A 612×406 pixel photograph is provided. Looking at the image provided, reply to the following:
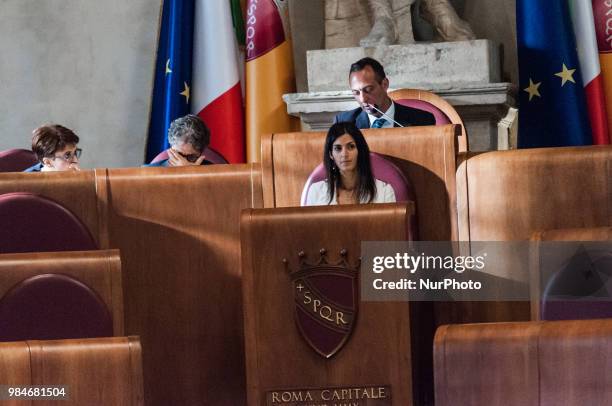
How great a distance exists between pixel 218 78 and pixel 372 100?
199 centimetres

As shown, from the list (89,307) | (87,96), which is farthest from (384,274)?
(87,96)

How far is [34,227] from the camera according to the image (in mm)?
4547

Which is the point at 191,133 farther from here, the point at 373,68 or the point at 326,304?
the point at 326,304

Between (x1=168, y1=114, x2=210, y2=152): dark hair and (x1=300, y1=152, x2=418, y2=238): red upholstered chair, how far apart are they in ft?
2.42

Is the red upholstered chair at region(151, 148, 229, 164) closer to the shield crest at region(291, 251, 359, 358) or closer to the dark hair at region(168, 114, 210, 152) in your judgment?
the dark hair at region(168, 114, 210, 152)

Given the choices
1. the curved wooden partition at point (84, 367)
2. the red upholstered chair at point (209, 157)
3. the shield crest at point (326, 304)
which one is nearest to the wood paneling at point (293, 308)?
the shield crest at point (326, 304)

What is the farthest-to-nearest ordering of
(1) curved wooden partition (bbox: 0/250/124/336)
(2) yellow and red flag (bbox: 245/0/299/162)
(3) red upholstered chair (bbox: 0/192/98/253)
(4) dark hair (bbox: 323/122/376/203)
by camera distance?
1. (2) yellow and red flag (bbox: 245/0/299/162)
2. (3) red upholstered chair (bbox: 0/192/98/253)
3. (4) dark hair (bbox: 323/122/376/203)
4. (1) curved wooden partition (bbox: 0/250/124/336)

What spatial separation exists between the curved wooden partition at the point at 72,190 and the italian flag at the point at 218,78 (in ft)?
6.62

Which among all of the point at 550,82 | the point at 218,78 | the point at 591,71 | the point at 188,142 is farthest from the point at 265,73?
the point at 188,142

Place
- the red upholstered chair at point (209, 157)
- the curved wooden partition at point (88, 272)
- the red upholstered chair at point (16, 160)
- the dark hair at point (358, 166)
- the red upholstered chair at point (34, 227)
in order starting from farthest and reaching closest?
the red upholstered chair at point (16, 160), the red upholstered chair at point (209, 157), the red upholstered chair at point (34, 227), the dark hair at point (358, 166), the curved wooden partition at point (88, 272)

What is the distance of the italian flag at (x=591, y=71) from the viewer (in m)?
6.38

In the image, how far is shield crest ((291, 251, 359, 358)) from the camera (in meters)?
3.97

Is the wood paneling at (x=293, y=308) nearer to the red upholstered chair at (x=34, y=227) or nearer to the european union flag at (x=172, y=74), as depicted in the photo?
the red upholstered chair at (x=34, y=227)

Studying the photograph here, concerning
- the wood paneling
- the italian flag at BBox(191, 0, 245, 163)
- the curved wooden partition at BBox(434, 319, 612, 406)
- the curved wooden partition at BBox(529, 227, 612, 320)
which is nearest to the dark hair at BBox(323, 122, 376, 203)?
the wood paneling
